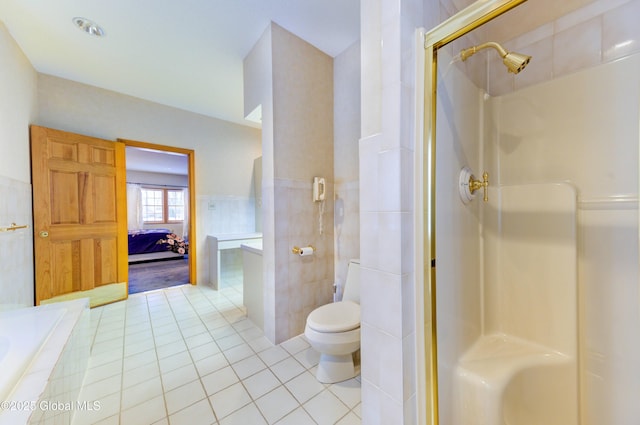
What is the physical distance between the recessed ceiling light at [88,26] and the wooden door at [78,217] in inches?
44.3

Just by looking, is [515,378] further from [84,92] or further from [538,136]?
[84,92]

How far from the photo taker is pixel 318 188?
207 centimetres

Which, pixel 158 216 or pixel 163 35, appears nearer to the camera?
pixel 163 35

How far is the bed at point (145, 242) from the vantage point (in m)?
5.27

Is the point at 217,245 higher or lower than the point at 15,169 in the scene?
lower

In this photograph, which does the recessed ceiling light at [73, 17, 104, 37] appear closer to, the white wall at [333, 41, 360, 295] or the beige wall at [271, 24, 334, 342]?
the beige wall at [271, 24, 334, 342]

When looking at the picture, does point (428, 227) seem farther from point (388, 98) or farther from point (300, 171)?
point (300, 171)

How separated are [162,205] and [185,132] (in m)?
4.81

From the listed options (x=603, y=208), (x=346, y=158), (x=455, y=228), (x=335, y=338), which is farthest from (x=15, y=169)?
(x=603, y=208)

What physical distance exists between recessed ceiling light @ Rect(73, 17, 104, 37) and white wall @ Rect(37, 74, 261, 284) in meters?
1.09

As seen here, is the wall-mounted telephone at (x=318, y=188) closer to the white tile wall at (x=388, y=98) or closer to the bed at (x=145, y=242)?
the white tile wall at (x=388, y=98)

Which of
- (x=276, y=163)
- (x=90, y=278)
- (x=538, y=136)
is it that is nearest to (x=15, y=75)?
(x=90, y=278)

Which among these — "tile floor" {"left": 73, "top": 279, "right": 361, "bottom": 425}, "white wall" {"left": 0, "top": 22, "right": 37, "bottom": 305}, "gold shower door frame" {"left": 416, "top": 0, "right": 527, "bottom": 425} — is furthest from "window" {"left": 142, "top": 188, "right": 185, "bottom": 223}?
"gold shower door frame" {"left": 416, "top": 0, "right": 527, "bottom": 425}

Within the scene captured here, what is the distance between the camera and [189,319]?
2.37 m
